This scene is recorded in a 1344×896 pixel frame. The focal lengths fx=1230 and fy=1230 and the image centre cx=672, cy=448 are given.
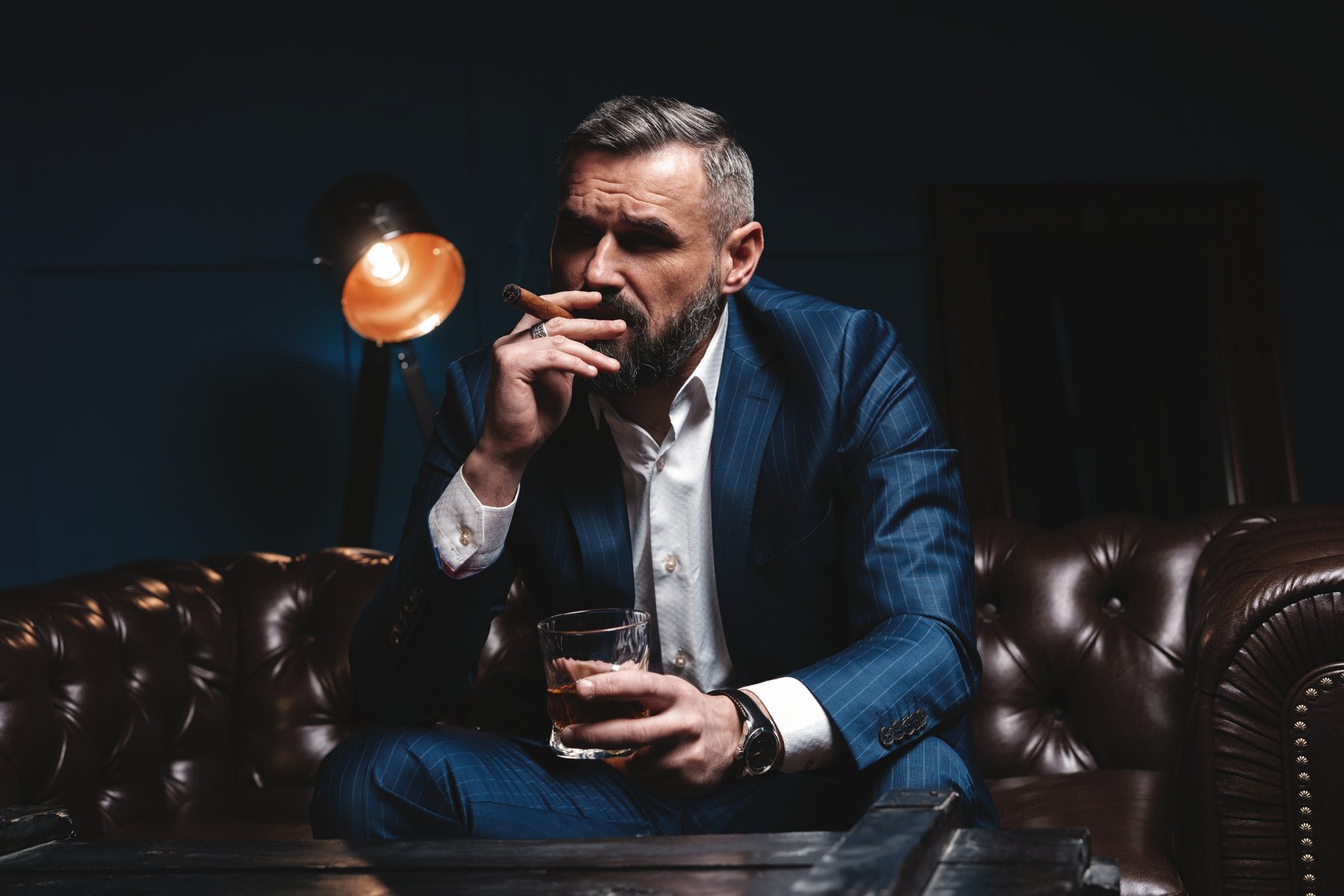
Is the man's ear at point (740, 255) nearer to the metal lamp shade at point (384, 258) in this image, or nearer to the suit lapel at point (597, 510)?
the suit lapel at point (597, 510)

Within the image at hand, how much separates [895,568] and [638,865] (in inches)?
26.7

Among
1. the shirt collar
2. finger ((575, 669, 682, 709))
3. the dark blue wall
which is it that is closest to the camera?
finger ((575, 669, 682, 709))

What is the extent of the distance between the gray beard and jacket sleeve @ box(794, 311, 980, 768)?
21 centimetres

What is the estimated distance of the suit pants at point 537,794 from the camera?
56.9 inches

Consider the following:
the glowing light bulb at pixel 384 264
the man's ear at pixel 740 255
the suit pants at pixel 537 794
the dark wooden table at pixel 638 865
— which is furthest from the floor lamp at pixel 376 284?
the dark wooden table at pixel 638 865

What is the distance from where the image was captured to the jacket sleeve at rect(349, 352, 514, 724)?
163cm

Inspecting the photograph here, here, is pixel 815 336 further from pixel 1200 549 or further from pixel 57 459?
pixel 57 459

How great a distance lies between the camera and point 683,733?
124cm

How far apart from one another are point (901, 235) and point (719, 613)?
2.18 meters

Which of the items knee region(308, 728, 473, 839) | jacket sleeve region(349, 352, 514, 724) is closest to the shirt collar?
jacket sleeve region(349, 352, 514, 724)

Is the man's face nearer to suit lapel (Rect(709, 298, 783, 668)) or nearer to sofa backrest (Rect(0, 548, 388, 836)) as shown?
suit lapel (Rect(709, 298, 783, 668))

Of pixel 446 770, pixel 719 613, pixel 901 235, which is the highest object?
pixel 901 235

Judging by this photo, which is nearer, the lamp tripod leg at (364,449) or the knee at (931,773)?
the knee at (931,773)

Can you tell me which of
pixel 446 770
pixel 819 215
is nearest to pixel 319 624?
pixel 446 770
